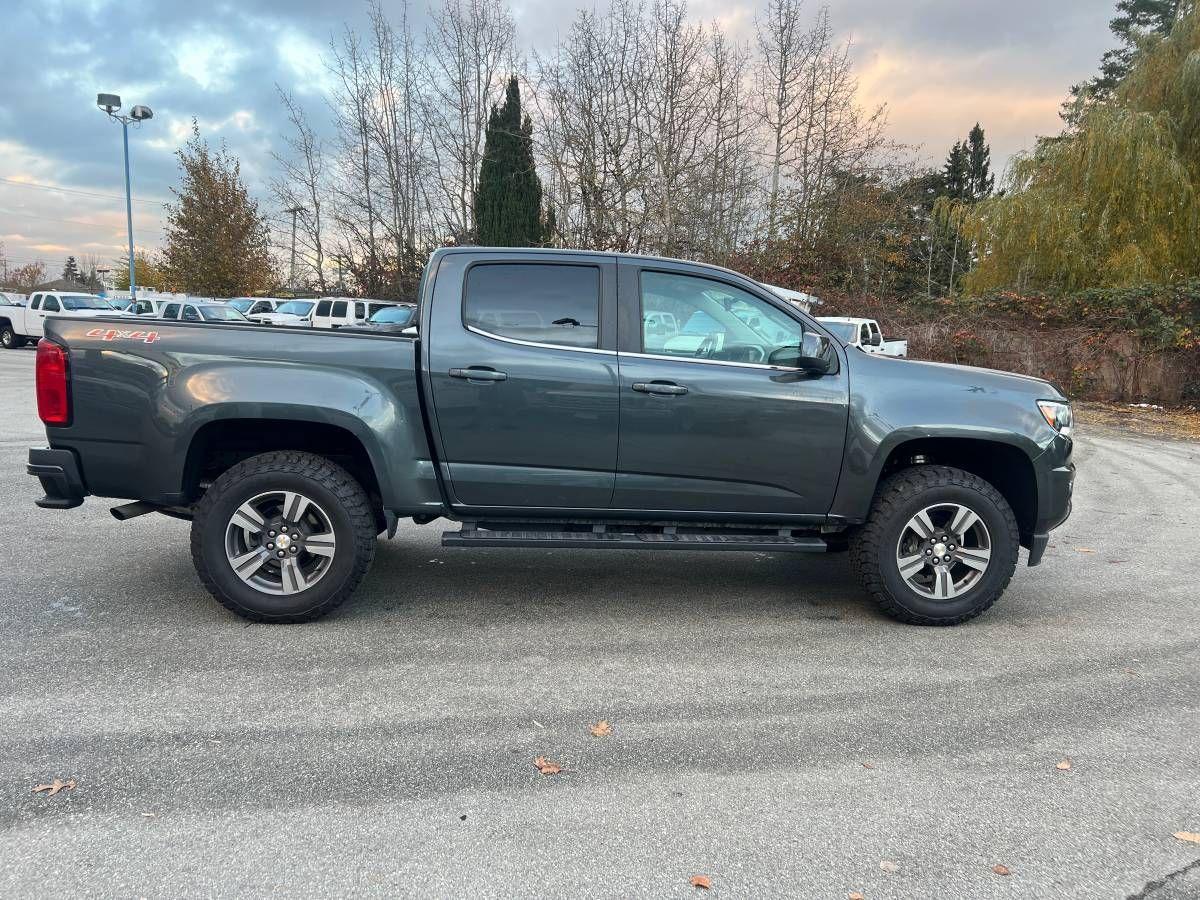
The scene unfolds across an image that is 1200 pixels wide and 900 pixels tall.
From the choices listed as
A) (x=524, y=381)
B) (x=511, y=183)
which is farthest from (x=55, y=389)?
(x=511, y=183)

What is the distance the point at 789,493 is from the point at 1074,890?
228cm

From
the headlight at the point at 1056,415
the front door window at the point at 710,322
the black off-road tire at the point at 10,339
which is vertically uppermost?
the black off-road tire at the point at 10,339

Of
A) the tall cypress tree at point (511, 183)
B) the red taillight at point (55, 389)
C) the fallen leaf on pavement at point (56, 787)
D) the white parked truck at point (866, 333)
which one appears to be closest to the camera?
the fallen leaf on pavement at point (56, 787)

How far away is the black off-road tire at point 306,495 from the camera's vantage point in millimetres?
4047

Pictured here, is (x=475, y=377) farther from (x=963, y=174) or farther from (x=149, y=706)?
(x=963, y=174)

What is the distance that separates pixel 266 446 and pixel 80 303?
26.5 metres

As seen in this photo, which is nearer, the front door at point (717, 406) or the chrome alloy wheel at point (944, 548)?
the front door at point (717, 406)

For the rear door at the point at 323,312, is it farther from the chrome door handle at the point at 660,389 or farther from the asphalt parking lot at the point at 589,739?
the chrome door handle at the point at 660,389

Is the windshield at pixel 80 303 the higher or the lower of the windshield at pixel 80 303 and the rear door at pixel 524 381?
the higher

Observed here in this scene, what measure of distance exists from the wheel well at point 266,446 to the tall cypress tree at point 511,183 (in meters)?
24.5

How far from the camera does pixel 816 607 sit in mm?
4801

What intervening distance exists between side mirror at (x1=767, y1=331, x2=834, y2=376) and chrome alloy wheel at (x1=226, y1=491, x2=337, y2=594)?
2.54 metres

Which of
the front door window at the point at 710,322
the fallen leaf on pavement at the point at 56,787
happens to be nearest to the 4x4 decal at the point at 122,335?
the fallen leaf on pavement at the point at 56,787

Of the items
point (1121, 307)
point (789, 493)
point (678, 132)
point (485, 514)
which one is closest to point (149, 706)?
point (485, 514)
